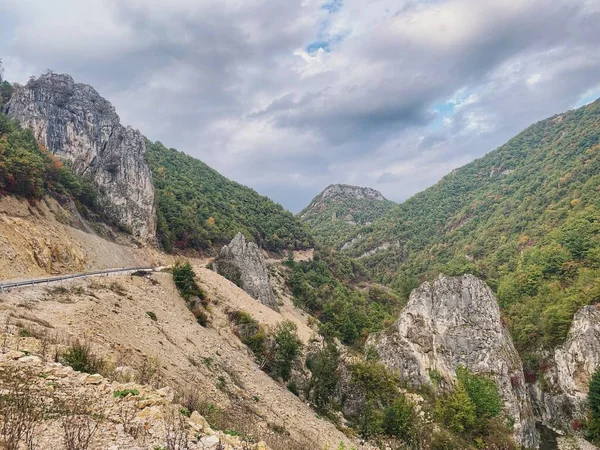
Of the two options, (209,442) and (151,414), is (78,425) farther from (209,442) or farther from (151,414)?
(209,442)

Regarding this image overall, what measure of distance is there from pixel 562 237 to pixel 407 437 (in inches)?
2520

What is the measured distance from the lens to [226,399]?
17906 millimetres

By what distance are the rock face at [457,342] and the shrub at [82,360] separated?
Result: 36613mm

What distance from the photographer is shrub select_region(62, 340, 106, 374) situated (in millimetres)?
11420

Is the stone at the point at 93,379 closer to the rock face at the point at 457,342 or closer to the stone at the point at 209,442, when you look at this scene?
the stone at the point at 209,442

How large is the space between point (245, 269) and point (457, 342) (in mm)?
27701

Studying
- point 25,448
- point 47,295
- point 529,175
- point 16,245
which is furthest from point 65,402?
point 529,175

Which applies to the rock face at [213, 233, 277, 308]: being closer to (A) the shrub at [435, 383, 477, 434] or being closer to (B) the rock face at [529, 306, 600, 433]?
(A) the shrub at [435, 383, 477, 434]

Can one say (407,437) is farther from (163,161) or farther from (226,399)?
(163,161)

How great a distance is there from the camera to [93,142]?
5750 centimetres

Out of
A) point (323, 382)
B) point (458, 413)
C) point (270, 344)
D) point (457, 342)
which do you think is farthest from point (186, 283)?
point (457, 342)

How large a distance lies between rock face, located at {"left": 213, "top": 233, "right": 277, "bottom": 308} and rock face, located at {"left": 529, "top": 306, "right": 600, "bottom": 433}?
1434 inches

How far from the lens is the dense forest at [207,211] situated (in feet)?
204

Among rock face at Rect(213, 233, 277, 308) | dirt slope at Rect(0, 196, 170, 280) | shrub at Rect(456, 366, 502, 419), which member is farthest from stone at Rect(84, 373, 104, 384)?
rock face at Rect(213, 233, 277, 308)
